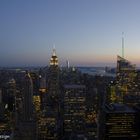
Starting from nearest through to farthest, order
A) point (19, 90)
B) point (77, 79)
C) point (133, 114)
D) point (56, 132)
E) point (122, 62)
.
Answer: point (133, 114), point (56, 132), point (19, 90), point (122, 62), point (77, 79)

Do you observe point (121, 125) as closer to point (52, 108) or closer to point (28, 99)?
point (52, 108)

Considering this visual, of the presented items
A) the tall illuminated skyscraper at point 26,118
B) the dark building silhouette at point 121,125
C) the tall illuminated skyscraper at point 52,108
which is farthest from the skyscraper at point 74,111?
the dark building silhouette at point 121,125

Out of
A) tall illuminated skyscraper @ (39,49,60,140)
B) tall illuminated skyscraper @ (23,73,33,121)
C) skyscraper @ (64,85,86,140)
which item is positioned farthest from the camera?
tall illuminated skyscraper @ (23,73,33,121)

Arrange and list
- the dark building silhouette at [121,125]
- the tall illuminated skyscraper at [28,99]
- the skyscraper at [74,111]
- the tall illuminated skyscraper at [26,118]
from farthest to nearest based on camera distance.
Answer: the tall illuminated skyscraper at [28,99] → the skyscraper at [74,111] → the tall illuminated skyscraper at [26,118] → the dark building silhouette at [121,125]

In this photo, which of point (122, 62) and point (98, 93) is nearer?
point (98, 93)

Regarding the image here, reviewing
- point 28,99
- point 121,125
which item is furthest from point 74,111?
point 121,125

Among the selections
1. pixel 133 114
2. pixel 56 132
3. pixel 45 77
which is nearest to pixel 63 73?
pixel 45 77

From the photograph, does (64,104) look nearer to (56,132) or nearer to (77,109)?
(77,109)

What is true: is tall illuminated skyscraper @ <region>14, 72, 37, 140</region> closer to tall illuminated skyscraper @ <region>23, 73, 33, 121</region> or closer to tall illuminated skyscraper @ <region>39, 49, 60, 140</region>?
tall illuminated skyscraper @ <region>23, 73, 33, 121</region>

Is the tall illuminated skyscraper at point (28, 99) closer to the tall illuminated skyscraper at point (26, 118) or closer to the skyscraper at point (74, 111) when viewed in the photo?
the tall illuminated skyscraper at point (26, 118)

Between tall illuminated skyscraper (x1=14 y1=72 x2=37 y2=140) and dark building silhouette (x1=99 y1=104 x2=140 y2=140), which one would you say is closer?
dark building silhouette (x1=99 y1=104 x2=140 y2=140)

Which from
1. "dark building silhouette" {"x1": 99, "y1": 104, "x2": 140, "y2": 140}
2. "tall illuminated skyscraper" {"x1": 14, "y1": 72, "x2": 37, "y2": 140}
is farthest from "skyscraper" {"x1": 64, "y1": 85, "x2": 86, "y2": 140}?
"dark building silhouette" {"x1": 99, "y1": 104, "x2": 140, "y2": 140}
